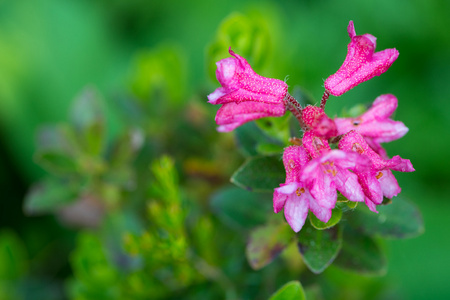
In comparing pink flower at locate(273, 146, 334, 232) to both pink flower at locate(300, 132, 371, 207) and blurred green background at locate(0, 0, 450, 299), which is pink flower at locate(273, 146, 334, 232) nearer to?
pink flower at locate(300, 132, 371, 207)

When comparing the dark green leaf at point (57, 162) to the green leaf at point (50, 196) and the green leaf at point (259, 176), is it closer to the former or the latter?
the green leaf at point (50, 196)

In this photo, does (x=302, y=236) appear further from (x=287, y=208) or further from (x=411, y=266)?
(x=411, y=266)

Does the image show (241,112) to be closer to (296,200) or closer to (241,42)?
(296,200)

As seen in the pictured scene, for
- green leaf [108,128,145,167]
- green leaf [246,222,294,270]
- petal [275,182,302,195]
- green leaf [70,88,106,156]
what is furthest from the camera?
green leaf [70,88,106,156]

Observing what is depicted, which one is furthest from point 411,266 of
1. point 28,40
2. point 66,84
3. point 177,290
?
point 28,40

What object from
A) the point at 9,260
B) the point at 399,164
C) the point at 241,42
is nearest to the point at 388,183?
the point at 399,164

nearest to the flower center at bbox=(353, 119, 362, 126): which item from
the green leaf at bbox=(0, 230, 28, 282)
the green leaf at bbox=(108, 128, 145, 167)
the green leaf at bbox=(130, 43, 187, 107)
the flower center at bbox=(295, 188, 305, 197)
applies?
the flower center at bbox=(295, 188, 305, 197)

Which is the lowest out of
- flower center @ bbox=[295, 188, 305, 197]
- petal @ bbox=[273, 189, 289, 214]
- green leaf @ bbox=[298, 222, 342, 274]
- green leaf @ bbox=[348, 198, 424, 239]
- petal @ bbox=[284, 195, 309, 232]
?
green leaf @ bbox=[348, 198, 424, 239]
